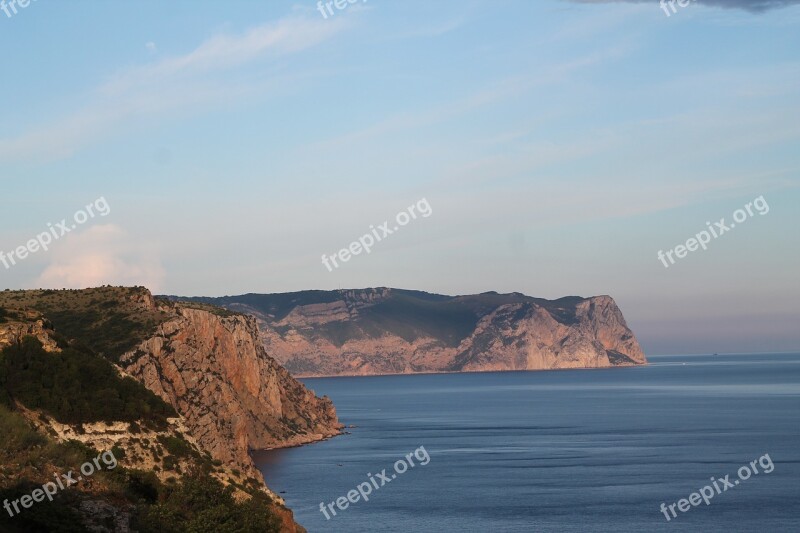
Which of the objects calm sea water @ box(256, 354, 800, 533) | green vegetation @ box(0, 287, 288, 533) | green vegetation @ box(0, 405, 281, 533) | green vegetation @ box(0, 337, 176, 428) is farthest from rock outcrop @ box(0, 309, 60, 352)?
calm sea water @ box(256, 354, 800, 533)

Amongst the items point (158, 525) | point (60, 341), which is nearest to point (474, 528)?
point (60, 341)

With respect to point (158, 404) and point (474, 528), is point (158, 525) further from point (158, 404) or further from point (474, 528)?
point (474, 528)

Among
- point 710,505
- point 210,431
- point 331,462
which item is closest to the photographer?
point 710,505

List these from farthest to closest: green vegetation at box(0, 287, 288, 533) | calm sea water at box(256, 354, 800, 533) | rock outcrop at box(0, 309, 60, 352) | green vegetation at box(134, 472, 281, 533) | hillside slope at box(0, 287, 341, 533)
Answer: calm sea water at box(256, 354, 800, 533) < rock outcrop at box(0, 309, 60, 352) < green vegetation at box(134, 472, 281, 533) < hillside slope at box(0, 287, 341, 533) < green vegetation at box(0, 287, 288, 533)

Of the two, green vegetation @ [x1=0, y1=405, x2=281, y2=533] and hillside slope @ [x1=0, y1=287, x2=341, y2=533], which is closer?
green vegetation @ [x1=0, y1=405, x2=281, y2=533]

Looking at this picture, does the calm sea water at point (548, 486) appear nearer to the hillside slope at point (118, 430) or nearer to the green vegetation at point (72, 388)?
the hillside slope at point (118, 430)

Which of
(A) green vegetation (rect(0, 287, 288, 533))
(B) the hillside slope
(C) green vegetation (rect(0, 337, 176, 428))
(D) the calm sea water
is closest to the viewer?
(A) green vegetation (rect(0, 287, 288, 533))

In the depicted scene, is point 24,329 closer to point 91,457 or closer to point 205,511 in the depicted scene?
point 91,457

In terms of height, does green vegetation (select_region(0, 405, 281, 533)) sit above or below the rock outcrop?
below

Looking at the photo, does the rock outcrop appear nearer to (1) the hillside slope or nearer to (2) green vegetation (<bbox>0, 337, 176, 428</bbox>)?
(1) the hillside slope
